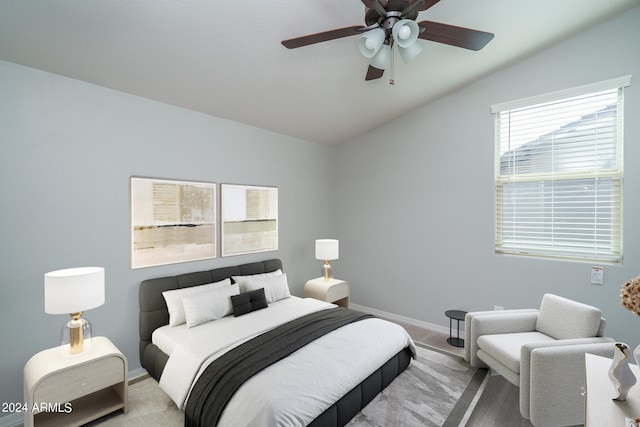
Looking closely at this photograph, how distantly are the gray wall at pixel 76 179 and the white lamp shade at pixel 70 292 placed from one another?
0.44 metres

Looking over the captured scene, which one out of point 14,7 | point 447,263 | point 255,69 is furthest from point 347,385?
point 14,7

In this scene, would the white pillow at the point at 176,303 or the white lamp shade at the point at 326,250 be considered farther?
the white lamp shade at the point at 326,250

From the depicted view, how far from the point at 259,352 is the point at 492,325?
2.10 meters

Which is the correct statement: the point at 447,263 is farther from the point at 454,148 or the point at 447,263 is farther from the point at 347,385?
the point at 347,385

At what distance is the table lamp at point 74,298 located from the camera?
6.45ft

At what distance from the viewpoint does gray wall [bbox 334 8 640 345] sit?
9.01 feet

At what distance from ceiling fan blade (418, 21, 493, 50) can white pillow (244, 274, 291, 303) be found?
271cm

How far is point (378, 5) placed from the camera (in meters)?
1.47

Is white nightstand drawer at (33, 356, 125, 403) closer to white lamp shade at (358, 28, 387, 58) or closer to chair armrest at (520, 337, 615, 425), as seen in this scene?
white lamp shade at (358, 28, 387, 58)

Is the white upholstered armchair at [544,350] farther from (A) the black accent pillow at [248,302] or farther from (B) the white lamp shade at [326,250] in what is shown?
(A) the black accent pillow at [248,302]

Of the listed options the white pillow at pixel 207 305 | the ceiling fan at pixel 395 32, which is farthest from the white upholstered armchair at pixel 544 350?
the white pillow at pixel 207 305

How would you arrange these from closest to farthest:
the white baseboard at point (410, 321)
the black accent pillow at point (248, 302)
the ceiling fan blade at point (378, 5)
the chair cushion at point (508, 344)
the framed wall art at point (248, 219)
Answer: the ceiling fan blade at point (378, 5) < the chair cushion at point (508, 344) < the black accent pillow at point (248, 302) < the framed wall art at point (248, 219) < the white baseboard at point (410, 321)

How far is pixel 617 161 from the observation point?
277 cm

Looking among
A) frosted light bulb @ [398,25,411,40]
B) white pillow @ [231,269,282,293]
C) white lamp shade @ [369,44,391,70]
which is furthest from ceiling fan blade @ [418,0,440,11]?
white pillow @ [231,269,282,293]
